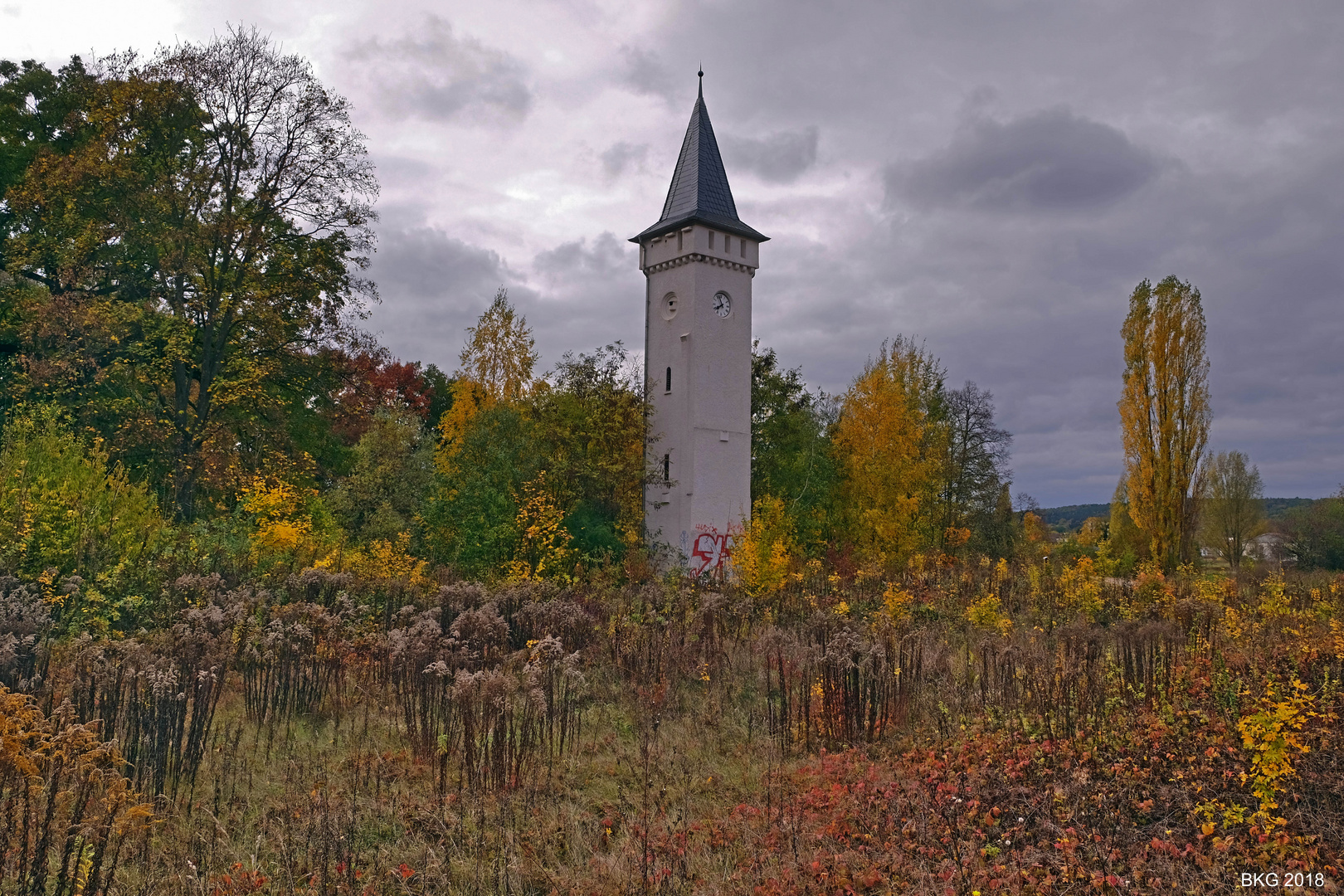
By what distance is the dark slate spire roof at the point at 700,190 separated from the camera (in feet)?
80.0

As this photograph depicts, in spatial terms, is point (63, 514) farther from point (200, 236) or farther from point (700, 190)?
point (700, 190)

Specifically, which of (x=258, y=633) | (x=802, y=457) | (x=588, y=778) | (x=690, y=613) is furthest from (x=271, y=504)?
(x=802, y=457)

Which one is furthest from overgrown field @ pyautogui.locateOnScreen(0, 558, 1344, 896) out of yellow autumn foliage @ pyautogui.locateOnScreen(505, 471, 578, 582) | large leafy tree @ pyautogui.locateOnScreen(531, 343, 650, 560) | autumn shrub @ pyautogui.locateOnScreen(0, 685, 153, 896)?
large leafy tree @ pyautogui.locateOnScreen(531, 343, 650, 560)

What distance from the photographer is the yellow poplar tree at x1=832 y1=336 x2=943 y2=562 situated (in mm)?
26281

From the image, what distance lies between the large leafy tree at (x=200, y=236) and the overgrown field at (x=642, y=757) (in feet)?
33.8

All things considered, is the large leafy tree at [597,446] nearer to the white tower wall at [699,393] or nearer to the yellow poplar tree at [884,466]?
the white tower wall at [699,393]

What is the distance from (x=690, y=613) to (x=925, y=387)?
21401 mm

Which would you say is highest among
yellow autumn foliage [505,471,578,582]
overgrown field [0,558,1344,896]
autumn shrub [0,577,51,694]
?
yellow autumn foliage [505,471,578,582]

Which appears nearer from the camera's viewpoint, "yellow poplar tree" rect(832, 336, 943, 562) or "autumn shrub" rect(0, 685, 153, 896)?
"autumn shrub" rect(0, 685, 153, 896)

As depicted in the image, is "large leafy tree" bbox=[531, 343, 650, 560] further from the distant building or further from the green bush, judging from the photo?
the distant building

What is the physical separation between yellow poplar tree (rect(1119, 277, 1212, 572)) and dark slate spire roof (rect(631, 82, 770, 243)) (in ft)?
38.8

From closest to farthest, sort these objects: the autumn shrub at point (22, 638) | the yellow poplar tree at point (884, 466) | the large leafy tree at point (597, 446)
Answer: the autumn shrub at point (22, 638) < the large leafy tree at point (597, 446) < the yellow poplar tree at point (884, 466)

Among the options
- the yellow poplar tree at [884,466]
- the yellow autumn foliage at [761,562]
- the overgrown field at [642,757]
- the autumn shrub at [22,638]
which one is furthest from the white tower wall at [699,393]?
the autumn shrub at [22,638]

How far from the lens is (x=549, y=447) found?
68.8 ft
